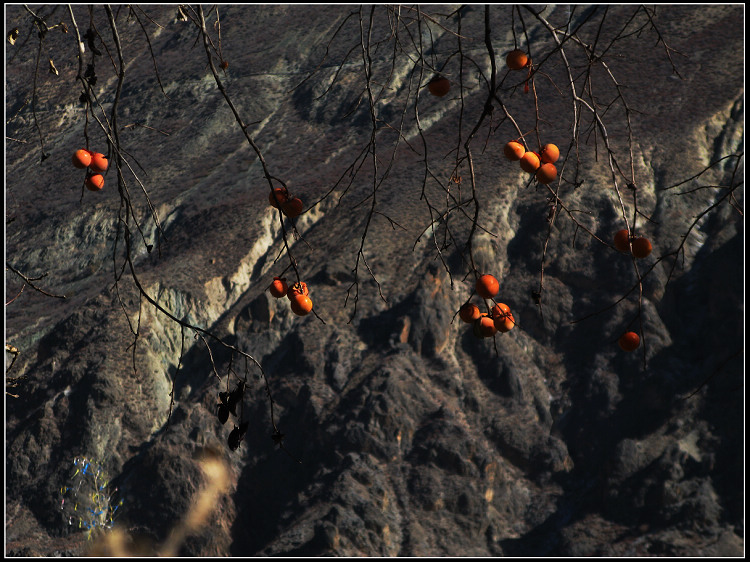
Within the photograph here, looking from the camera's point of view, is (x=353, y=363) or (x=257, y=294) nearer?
(x=353, y=363)

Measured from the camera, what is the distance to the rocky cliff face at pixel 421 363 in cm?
1555

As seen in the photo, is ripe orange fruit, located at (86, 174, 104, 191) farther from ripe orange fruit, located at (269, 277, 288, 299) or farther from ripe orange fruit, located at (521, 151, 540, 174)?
ripe orange fruit, located at (521, 151, 540, 174)

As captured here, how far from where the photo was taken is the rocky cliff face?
15547mm

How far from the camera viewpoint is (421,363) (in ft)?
59.5

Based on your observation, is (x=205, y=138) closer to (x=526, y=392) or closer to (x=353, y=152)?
(x=353, y=152)

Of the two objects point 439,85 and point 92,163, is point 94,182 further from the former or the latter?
point 439,85

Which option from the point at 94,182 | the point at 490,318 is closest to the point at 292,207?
the point at 490,318

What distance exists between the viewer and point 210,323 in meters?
20.2

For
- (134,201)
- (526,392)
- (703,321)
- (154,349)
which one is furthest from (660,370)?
(134,201)

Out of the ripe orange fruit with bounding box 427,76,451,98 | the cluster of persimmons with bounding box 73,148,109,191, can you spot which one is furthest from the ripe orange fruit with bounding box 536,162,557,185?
the cluster of persimmons with bounding box 73,148,109,191

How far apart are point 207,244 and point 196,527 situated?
30.0 ft

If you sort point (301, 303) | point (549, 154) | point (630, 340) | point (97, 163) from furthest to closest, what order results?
1. point (630, 340)
2. point (97, 163)
3. point (301, 303)
4. point (549, 154)

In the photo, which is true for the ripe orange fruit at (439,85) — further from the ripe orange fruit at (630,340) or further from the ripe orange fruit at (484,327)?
the ripe orange fruit at (630,340)

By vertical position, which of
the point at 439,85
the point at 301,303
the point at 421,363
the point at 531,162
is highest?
the point at 421,363
